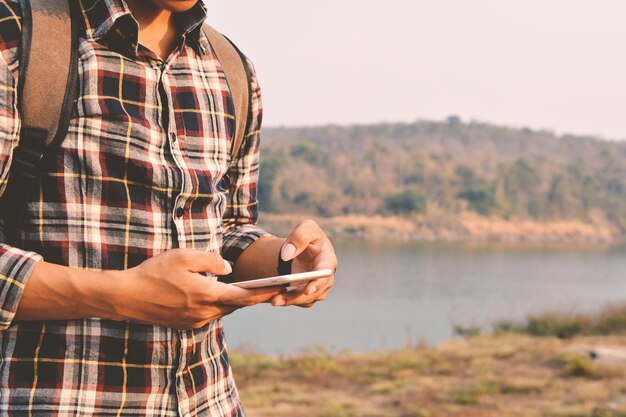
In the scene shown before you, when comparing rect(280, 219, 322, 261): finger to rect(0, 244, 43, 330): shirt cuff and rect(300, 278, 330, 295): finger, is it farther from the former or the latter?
rect(0, 244, 43, 330): shirt cuff

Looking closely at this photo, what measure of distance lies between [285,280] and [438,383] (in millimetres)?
9826

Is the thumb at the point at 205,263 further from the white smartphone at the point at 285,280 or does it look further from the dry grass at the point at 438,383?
the dry grass at the point at 438,383

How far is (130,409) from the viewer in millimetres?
1212

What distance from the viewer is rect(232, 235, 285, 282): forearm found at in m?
1.43

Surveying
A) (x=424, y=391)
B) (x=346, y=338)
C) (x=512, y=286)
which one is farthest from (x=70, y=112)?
(x=512, y=286)

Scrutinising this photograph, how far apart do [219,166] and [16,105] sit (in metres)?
0.37

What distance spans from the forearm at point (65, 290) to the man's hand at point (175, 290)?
0.8 inches

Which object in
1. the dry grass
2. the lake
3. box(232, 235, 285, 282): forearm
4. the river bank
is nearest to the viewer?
box(232, 235, 285, 282): forearm

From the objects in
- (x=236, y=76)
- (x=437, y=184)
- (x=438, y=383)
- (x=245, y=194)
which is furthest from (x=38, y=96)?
(x=437, y=184)

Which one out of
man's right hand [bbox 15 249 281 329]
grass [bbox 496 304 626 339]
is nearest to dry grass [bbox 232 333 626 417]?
grass [bbox 496 304 626 339]

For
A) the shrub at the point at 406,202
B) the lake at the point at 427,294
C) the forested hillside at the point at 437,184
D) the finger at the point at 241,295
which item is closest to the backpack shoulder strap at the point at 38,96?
the finger at the point at 241,295

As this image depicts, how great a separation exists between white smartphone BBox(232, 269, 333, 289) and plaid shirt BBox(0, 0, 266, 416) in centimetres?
18

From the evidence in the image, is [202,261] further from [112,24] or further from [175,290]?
[112,24]

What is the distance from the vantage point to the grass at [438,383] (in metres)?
8.81
